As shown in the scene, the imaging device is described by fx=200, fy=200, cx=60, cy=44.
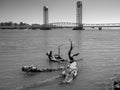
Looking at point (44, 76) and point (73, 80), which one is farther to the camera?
point (44, 76)

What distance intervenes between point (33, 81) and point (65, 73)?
157 inches

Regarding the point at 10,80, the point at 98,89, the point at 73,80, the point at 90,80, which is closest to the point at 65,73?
the point at 73,80

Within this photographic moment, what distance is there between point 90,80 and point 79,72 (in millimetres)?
3713

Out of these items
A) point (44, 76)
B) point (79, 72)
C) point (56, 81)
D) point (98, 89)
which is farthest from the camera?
point (79, 72)

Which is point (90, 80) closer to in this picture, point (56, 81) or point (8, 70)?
point (56, 81)

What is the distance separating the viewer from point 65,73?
24406 millimetres

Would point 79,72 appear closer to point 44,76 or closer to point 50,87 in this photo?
point 44,76

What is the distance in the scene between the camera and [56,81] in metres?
23.2

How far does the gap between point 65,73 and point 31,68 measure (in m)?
5.01

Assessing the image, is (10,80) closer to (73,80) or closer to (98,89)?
(73,80)

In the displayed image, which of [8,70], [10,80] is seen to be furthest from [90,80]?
[8,70]

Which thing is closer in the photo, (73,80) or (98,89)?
(98,89)

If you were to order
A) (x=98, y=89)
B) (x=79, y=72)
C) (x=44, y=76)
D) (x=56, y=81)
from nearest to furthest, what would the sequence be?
(x=98, y=89) → (x=56, y=81) → (x=44, y=76) → (x=79, y=72)

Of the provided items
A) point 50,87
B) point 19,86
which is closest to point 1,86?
point 19,86
